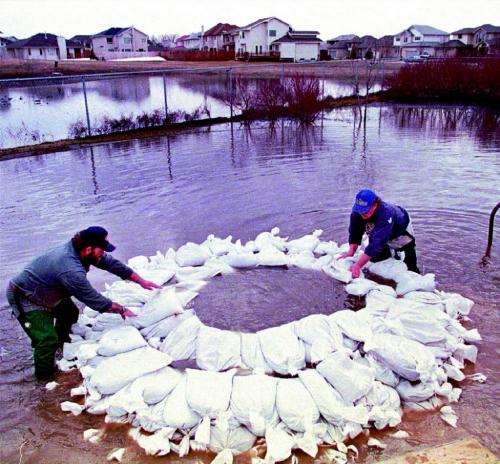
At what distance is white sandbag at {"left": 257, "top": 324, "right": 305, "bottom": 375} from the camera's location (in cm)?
371

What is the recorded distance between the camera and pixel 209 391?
3318 millimetres

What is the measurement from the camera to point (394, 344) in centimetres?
371

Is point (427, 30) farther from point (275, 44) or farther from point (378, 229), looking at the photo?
point (378, 229)

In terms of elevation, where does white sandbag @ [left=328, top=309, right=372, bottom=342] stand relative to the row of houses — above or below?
below

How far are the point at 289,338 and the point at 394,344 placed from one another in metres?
0.79

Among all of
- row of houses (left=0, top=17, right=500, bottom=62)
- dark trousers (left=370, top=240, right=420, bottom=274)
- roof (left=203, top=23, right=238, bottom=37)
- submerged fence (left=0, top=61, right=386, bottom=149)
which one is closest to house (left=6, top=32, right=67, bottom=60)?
row of houses (left=0, top=17, right=500, bottom=62)

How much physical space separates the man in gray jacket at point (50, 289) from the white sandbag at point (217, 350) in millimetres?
748

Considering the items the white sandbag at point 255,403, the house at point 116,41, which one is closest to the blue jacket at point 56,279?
the white sandbag at point 255,403

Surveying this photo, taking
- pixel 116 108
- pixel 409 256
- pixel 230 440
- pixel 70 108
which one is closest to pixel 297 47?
pixel 116 108

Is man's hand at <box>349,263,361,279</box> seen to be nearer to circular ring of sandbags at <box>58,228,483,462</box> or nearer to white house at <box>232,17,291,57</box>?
circular ring of sandbags at <box>58,228,483,462</box>

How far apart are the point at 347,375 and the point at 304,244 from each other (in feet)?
8.44

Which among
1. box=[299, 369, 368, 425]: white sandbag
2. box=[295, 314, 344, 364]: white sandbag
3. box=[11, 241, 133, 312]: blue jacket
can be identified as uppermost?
box=[11, 241, 133, 312]: blue jacket

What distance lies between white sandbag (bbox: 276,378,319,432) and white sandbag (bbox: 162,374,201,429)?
0.55 meters

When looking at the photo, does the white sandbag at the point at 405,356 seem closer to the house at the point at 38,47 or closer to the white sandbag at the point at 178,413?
the white sandbag at the point at 178,413
